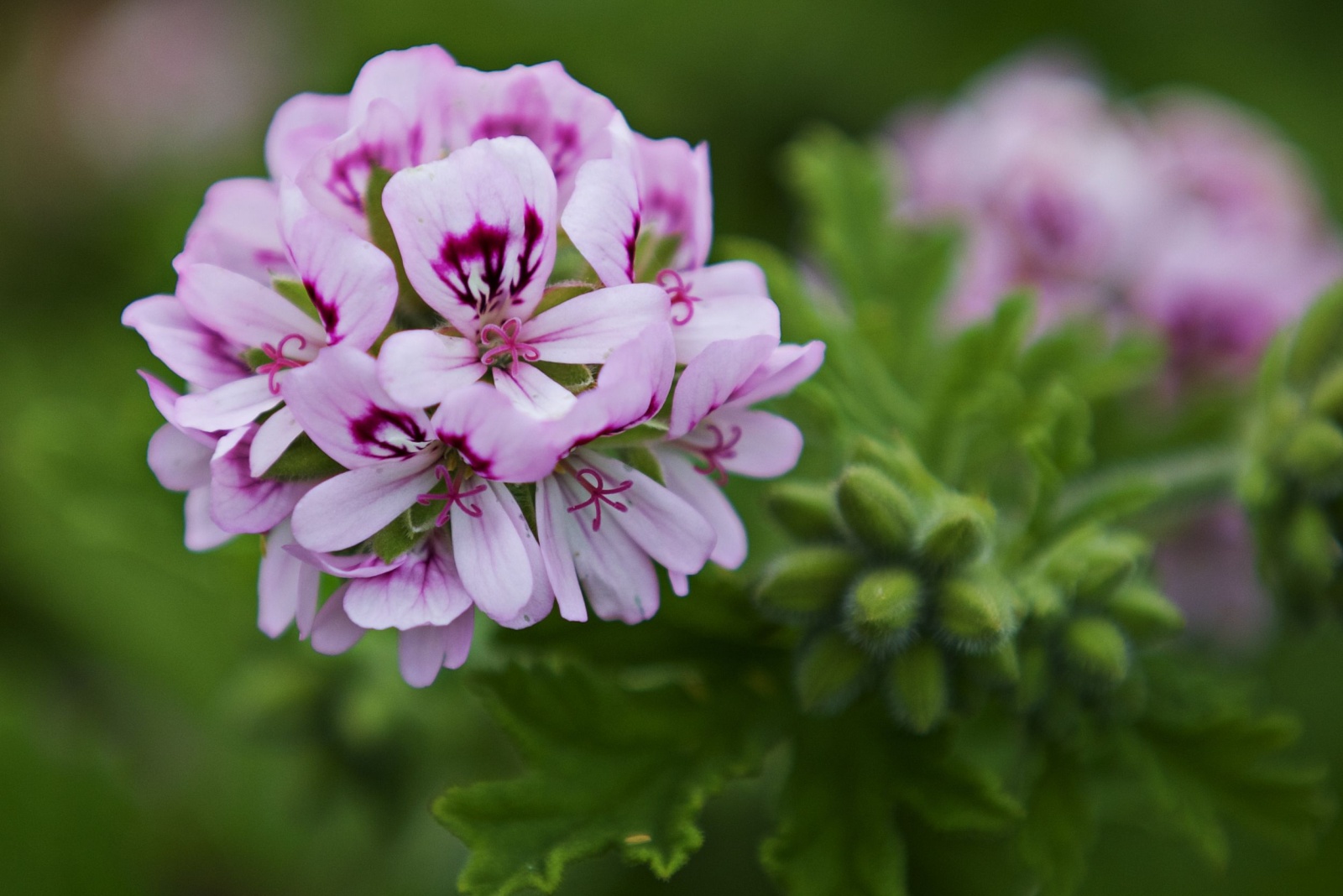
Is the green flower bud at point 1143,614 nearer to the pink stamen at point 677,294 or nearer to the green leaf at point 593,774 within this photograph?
the green leaf at point 593,774

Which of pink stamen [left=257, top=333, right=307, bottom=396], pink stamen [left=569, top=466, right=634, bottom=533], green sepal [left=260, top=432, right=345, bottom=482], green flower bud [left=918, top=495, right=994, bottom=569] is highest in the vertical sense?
pink stamen [left=257, top=333, right=307, bottom=396]

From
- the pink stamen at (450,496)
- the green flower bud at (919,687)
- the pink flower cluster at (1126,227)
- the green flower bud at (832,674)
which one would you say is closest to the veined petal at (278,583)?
the pink stamen at (450,496)

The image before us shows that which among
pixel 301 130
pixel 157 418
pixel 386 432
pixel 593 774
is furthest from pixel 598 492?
pixel 157 418

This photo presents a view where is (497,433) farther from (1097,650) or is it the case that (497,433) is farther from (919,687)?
(1097,650)

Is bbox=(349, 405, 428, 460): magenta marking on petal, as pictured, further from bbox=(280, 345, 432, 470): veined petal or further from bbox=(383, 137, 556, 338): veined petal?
bbox=(383, 137, 556, 338): veined petal

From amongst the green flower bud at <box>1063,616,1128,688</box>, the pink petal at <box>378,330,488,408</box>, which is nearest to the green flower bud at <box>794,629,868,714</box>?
the green flower bud at <box>1063,616,1128,688</box>
